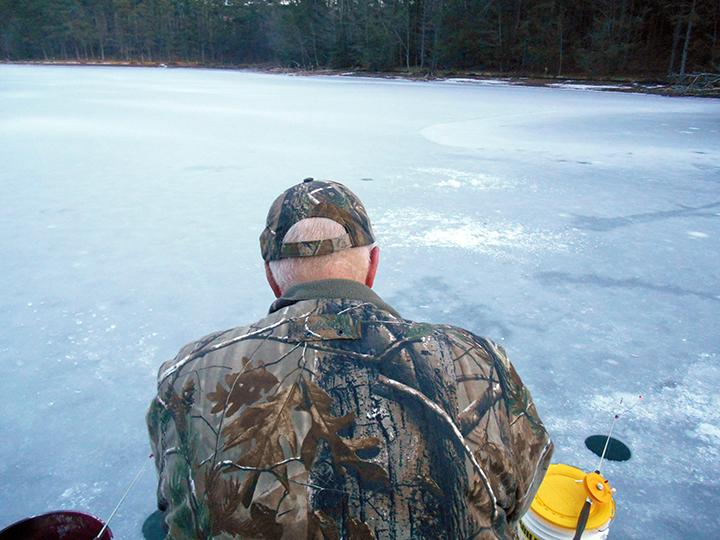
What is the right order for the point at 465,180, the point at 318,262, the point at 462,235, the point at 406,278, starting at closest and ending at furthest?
the point at 318,262 < the point at 406,278 < the point at 462,235 < the point at 465,180

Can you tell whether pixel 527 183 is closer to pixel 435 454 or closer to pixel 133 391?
pixel 133 391

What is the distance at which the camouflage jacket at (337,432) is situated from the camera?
0.82m

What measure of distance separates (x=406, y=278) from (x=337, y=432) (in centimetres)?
287

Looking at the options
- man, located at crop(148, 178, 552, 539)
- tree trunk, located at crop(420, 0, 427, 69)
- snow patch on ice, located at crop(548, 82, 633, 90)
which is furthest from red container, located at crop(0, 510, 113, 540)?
tree trunk, located at crop(420, 0, 427, 69)

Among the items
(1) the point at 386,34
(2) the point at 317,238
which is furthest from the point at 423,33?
(2) the point at 317,238

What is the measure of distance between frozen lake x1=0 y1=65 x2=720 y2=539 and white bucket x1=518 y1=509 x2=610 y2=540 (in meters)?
0.26

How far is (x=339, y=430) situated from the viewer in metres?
0.83

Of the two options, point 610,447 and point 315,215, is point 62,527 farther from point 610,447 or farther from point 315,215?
point 610,447

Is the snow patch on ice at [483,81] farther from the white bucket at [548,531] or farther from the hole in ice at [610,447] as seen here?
the white bucket at [548,531]

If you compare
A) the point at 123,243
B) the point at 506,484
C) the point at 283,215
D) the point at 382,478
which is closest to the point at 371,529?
the point at 382,478

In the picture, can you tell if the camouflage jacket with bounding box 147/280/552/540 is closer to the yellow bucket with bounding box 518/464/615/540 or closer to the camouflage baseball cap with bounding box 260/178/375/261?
the camouflage baseball cap with bounding box 260/178/375/261

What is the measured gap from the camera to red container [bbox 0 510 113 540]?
4.81 feet

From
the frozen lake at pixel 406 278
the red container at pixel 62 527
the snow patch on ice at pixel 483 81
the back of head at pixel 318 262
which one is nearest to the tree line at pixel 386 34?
the snow patch on ice at pixel 483 81

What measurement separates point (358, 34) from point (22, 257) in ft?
155
